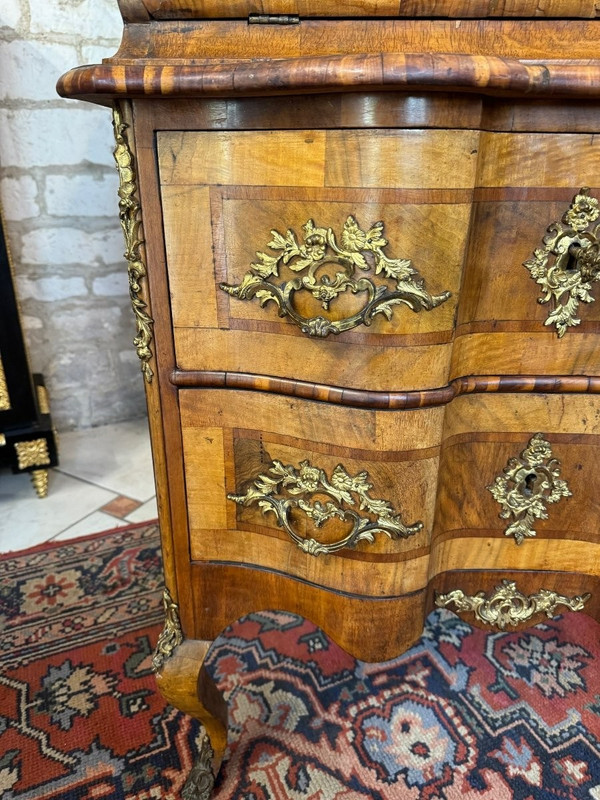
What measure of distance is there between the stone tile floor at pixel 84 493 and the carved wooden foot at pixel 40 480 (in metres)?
0.03

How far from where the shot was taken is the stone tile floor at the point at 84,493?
1.61m

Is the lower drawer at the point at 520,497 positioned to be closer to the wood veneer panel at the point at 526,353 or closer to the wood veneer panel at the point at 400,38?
the wood veneer panel at the point at 526,353

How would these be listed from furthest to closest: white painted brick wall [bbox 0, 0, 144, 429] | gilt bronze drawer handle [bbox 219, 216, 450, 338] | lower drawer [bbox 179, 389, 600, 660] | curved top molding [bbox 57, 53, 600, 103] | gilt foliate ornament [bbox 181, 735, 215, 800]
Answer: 1. white painted brick wall [bbox 0, 0, 144, 429]
2. gilt foliate ornament [bbox 181, 735, 215, 800]
3. lower drawer [bbox 179, 389, 600, 660]
4. gilt bronze drawer handle [bbox 219, 216, 450, 338]
5. curved top molding [bbox 57, 53, 600, 103]

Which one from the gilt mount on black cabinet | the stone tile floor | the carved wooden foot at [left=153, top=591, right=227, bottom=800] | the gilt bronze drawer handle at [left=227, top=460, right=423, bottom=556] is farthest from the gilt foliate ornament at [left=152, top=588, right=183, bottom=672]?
the gilt mount on black cabinet

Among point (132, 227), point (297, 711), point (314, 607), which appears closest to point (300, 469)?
point (314, 607)

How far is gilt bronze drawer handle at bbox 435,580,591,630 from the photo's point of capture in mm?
802

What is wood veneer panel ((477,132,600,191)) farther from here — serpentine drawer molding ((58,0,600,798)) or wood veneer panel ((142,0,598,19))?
wood veneer panel ((142,0,598,19))

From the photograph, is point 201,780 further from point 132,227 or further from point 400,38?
point 400,38

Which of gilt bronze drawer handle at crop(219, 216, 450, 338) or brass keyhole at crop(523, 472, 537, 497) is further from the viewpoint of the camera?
brass keyhole at crop(523, 472, 537, 497)

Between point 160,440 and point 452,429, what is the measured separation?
0.37m

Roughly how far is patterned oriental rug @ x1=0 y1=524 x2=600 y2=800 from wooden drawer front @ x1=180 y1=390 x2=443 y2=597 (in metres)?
0.44

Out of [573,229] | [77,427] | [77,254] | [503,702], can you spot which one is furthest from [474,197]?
[77,427]

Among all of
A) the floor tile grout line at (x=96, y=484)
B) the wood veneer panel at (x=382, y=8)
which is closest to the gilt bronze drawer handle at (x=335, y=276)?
the wood veneer panel at (x=382, y=8)

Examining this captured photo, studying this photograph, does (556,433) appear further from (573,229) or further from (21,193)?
(21,193)
